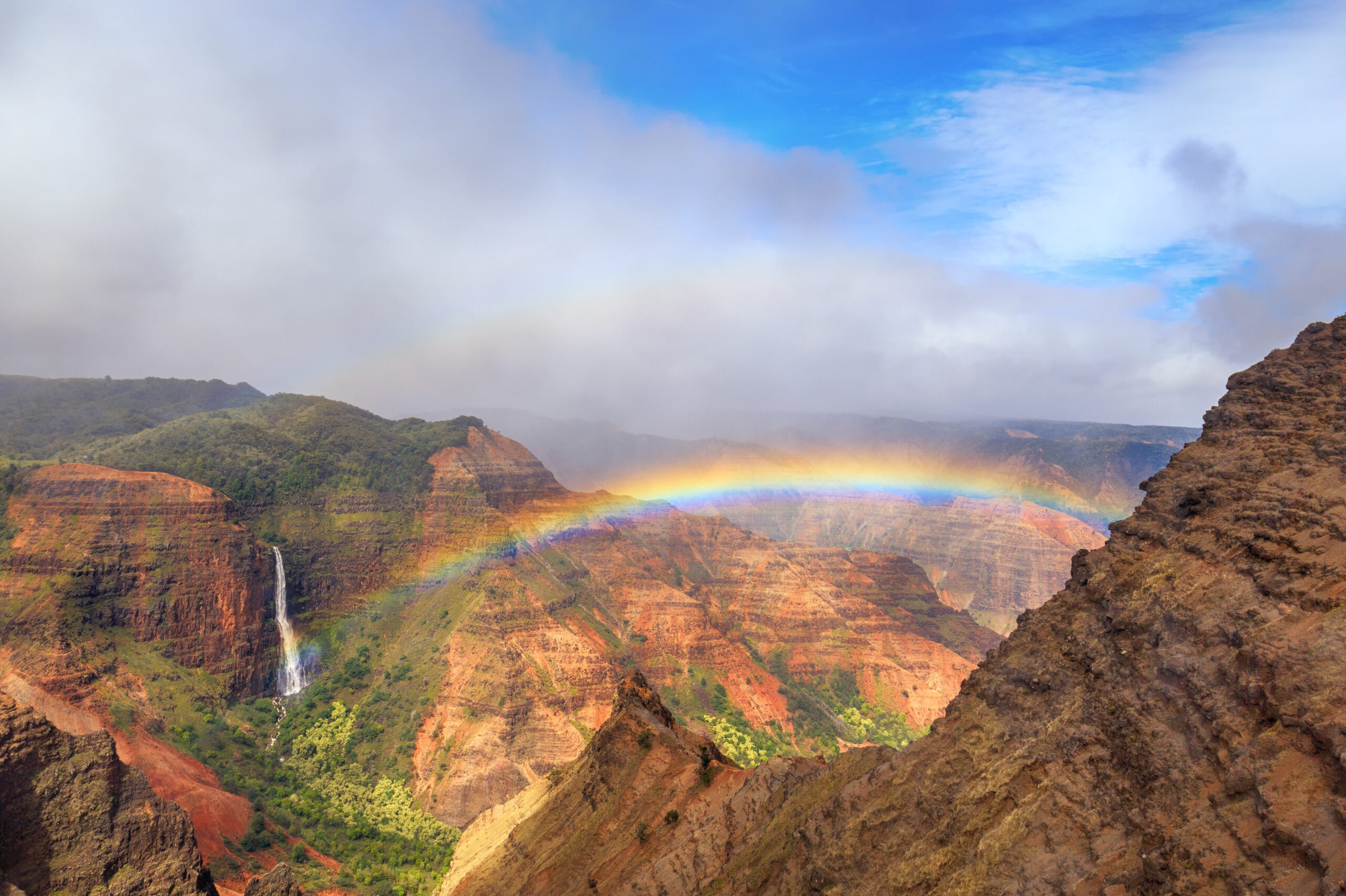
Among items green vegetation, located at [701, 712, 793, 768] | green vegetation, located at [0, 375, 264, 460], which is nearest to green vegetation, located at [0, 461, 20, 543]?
green vegetation, located at [0, 375, 264, 460]

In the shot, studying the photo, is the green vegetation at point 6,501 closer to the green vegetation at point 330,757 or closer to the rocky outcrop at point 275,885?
the green vegetation at point 330,757

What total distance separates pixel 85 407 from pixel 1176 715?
20231 cm

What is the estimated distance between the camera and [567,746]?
8306 cm

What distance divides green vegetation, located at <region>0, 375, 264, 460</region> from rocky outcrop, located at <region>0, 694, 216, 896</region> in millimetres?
97461

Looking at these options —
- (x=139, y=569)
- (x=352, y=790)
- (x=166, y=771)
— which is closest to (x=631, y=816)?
(x=352, y=790)

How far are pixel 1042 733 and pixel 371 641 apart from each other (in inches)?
4042

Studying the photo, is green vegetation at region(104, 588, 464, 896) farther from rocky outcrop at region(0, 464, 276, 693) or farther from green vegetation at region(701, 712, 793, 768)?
green vegetation at region(701, 712, 793, 768)

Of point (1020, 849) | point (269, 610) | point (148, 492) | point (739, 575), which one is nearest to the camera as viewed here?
point (1020, 849)

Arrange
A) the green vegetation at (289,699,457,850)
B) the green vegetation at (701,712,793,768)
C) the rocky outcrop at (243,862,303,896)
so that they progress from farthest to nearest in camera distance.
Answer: the green vegetation at (701,712,793,768), the green vegetation at (289,699,457,850), the rocky outcrop at (243,862,303,896)

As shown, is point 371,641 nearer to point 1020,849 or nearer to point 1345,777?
point 1020,849

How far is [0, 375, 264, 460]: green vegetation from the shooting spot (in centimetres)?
13612

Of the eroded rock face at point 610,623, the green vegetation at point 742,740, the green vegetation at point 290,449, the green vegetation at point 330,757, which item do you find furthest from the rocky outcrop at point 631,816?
the green vegetation at point 290,449

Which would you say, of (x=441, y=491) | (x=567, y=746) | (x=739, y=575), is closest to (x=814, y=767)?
(x=567, y=746)

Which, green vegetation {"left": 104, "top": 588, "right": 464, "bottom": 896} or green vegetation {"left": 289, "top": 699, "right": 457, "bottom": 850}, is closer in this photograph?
green vegetation {"left": 104, "top": 588, "right": 464, "bottom": 896}
